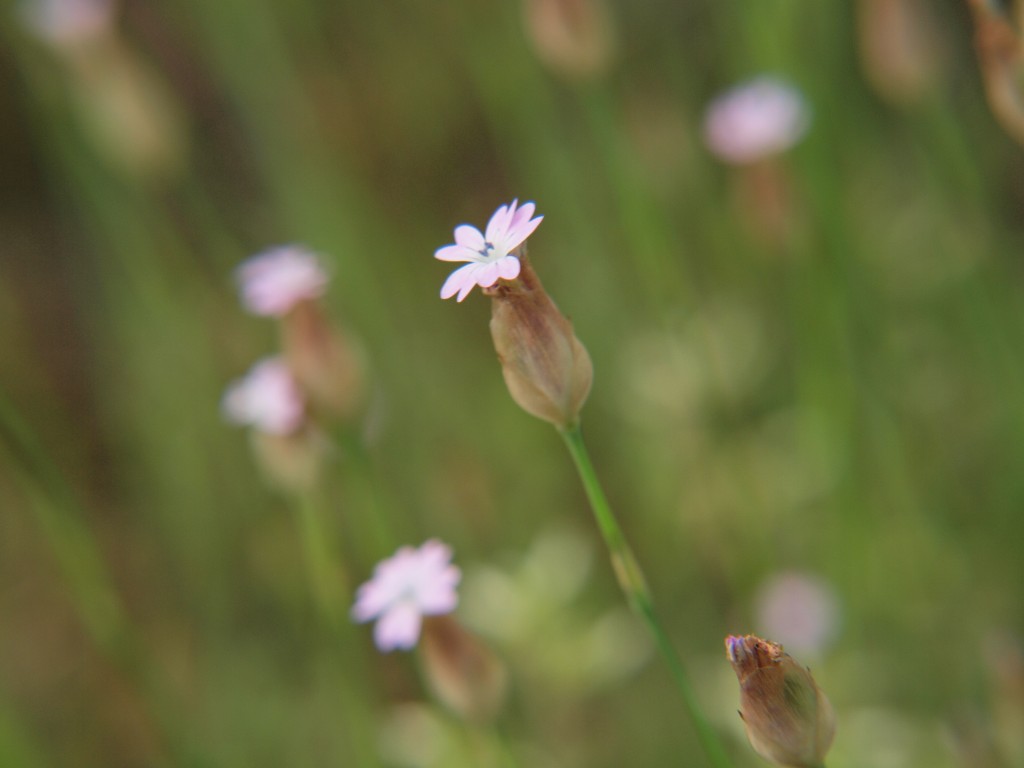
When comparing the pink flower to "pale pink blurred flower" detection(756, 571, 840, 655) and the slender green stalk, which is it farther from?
"pale pink blurred flower" detection(756, 571, 840, 655)

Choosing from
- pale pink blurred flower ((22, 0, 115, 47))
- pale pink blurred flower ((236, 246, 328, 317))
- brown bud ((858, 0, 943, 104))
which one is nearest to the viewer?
pale pink blurred flower ((236, 246, 328, 317))

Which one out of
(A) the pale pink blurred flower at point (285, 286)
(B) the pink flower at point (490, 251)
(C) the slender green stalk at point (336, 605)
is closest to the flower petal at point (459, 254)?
(B) the pink flower at point (490, 251)

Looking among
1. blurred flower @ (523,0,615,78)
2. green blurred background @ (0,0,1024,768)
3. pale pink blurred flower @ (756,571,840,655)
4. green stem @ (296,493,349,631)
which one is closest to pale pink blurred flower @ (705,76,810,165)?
green blurred background @ (0,0,1024,768)

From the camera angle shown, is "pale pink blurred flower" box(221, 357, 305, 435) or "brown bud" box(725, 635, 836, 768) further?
"pale pink blurred flower" box(221, 357, 305, 435)

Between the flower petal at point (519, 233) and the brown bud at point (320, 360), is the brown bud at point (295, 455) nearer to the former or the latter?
the brown bud at point (320, 360)

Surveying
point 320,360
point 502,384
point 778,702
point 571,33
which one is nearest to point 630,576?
point 778,702

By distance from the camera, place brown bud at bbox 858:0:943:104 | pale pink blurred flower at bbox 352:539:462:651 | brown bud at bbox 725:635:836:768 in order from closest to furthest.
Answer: brown bud at bbox 725:635:836:768 < pale pink blurred flower at bbox 352:539:462:651 < brown bud at bbox 858:0:943:104
